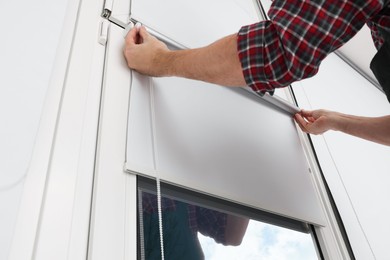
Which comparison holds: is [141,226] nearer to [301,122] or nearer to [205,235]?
[205,235]

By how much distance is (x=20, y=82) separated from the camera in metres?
0.50

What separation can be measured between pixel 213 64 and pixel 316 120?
660mm

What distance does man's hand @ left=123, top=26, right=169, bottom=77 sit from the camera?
636 millimetres

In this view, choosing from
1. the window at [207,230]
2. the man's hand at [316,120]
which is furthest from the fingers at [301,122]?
the window at [207,230]

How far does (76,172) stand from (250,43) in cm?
39

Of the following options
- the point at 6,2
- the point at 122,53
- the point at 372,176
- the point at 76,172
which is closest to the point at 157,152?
the point at 76,172

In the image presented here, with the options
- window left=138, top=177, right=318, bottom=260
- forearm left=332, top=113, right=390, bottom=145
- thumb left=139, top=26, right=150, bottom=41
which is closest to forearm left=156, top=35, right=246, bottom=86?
thumb left=139, top=26, right=150, bottom=41

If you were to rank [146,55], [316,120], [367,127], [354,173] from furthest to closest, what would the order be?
[354,173] < [316,120] < [367,127] < [146,55]

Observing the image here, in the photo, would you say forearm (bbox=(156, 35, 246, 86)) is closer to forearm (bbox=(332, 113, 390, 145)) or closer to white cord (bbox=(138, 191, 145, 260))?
white cord (bbox=(138, 191, 145, 260))

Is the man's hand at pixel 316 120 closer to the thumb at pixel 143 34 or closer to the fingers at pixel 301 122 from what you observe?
the fingers at pixel 301 122

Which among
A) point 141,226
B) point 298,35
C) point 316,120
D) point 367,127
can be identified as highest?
point 316,120

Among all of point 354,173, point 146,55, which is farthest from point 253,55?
point 354,173

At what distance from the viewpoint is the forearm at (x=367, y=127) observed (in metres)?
0.88

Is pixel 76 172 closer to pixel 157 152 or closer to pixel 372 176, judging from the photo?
pixel 157 152
